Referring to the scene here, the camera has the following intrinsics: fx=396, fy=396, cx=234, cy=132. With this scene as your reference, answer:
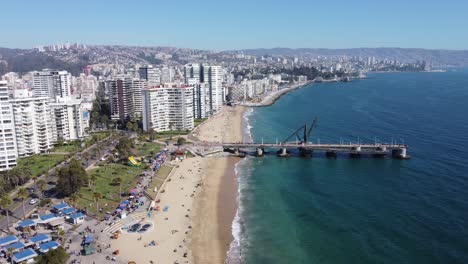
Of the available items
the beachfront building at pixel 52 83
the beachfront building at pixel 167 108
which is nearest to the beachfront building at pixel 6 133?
the beachfront building at pixel 167 108

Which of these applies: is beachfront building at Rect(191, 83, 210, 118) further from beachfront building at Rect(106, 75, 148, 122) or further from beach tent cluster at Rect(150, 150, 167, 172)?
beach tent cluster at Rect(150, 150, 167, 172)

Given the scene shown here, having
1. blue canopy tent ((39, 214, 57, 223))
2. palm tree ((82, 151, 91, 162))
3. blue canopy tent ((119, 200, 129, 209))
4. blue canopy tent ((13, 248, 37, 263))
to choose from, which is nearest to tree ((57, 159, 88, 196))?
blue canopy tent ((39, 214, 57, 223))

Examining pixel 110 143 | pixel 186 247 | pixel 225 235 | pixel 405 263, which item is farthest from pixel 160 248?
pixel 110 143

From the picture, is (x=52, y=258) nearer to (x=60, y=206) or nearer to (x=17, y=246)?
(x=17, y=246)

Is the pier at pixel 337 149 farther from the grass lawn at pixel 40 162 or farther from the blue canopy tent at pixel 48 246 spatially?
the blue canopy tent at pixel 48 246

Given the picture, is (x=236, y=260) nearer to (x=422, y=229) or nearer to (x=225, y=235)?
(x=225, y=235)

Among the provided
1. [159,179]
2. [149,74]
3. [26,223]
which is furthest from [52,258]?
[149,74]
